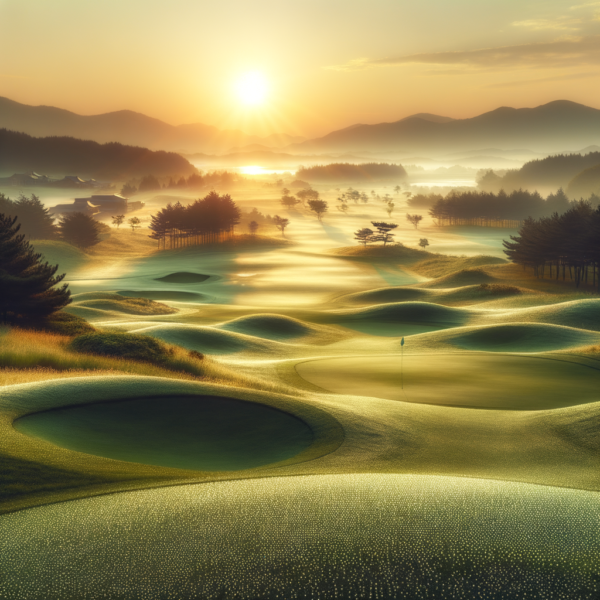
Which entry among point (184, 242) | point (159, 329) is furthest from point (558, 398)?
point (184, 242)

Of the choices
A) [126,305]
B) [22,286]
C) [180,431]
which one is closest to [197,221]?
[126,305]

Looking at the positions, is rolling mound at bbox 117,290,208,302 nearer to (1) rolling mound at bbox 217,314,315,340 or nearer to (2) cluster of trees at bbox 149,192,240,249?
(1) rolling mound at bbox 217,314,315,340

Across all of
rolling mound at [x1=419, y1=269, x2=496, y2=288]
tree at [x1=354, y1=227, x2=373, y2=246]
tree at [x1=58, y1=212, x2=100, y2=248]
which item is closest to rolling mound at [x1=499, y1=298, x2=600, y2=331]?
rolling mound at [x1=419, y1=269, x2=496, y2=288]

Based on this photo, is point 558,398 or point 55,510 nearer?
point 55,510

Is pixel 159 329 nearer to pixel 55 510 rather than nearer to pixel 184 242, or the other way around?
pixel 55 510

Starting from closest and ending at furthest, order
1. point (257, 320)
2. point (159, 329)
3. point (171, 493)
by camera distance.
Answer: point (171, 493) → point (159, 329) → point (257, 320)

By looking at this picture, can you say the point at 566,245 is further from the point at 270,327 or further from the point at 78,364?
the point at 78,364

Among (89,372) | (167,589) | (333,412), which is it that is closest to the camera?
(167,589)
